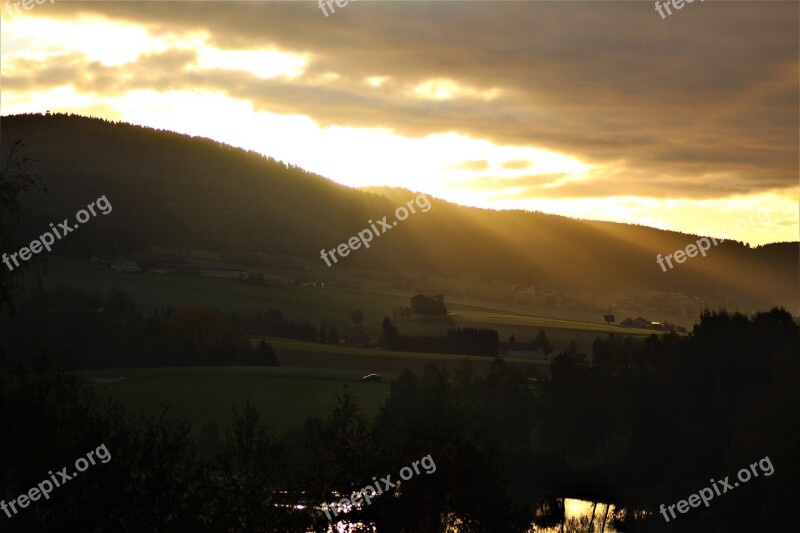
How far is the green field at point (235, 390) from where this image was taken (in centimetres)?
6994

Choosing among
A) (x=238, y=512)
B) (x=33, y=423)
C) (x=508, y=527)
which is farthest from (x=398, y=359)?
(x=33, y=423)

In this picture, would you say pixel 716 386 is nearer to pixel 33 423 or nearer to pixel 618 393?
pixel 618 393

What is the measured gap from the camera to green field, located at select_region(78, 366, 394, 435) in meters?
69.9

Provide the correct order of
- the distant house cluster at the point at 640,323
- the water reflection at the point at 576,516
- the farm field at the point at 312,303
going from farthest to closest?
Result: the distant house cluster at the point at 640,323 < the farm field at the point at 312,303 < the water reflection at the point at 576,516

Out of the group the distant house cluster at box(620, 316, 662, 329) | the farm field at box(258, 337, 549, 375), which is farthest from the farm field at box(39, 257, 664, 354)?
the farm field at box(258, 337, 549, 375)

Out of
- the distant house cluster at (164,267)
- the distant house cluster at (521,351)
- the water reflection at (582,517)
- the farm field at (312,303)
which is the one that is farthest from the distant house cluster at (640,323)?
the water reflection at (582,517)

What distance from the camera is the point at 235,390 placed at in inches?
3039

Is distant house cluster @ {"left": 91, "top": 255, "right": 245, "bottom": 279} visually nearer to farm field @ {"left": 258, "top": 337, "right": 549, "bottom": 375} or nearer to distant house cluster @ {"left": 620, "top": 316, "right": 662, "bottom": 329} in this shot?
farm field @ {"left": 258, "top": 337, "right": 549, "bottom": 375}

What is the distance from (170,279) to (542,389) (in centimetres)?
7768

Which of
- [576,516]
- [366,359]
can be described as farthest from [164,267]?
[576,516]

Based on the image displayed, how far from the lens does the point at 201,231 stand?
191m

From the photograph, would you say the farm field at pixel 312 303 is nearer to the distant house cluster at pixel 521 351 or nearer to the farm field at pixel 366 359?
the distant house cluster at pixel 521 351

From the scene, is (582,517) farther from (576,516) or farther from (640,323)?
(640,323)

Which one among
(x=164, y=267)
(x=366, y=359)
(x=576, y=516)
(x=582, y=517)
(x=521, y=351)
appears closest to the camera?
(x=582, y=517)
